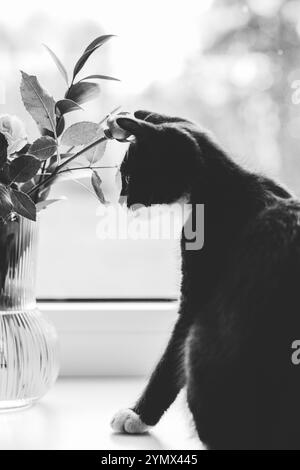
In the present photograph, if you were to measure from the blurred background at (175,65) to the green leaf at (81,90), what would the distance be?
26cm

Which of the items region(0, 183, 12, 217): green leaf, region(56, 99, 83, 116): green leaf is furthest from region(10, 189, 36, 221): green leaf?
region(56, 99, 83, 116): green leaf

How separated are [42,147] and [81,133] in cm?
5

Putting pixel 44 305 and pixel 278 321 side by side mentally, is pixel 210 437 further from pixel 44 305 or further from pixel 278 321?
pixel 44 305

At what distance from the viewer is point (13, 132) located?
759 millimetres

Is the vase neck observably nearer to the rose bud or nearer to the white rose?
the white rose

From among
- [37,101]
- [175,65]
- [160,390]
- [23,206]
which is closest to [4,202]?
[23,206]

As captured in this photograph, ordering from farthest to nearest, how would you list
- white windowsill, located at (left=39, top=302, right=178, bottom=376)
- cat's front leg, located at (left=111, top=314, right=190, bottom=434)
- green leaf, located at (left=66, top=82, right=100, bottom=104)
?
white windowsill, located at (left=39, top=302, right=178, bottom=376)
green leaf, located at (left=66, top=82, right=100, bottom=104)
cat's front leg, located at (left=111, top=314, right=190, bottom=434)

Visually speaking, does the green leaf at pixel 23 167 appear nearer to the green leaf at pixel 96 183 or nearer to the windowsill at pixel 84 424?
the green leaf at pixel 96 183

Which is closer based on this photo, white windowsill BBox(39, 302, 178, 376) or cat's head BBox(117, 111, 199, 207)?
cat's head BBox(117, 111, 199, 207)

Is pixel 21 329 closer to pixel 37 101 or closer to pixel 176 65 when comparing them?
pixel 37 101

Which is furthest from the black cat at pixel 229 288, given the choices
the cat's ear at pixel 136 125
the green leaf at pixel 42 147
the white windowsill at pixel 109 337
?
the white windowsill at pixel 109 337

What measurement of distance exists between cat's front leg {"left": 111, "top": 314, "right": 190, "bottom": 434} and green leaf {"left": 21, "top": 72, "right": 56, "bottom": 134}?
0.92 ft

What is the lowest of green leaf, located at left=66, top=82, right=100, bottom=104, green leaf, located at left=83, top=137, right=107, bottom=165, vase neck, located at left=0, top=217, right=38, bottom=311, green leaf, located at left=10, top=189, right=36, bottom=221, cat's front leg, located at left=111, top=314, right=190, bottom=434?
cat's front leg, located at left=111, top=314, right=190, bottom=434

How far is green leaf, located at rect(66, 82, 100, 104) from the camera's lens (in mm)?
757
